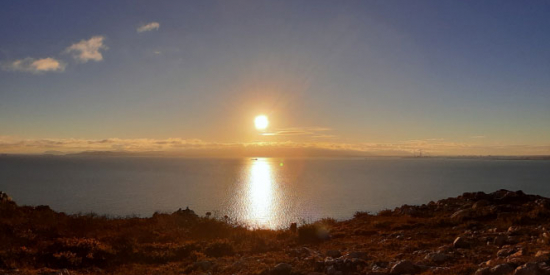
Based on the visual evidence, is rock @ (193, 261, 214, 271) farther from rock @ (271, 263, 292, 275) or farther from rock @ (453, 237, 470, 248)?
rock @ (453, 237, 470, 248)

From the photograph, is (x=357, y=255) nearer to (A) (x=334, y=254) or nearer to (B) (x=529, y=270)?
(A) (x=334, y=254)

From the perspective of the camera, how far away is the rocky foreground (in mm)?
13859

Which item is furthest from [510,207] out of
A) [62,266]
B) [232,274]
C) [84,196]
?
[84,196]

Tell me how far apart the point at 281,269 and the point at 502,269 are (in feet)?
25.4

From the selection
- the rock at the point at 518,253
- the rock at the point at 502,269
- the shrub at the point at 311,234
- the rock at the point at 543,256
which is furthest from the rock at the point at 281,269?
the rock at the point at 543,256

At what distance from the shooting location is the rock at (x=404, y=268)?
12758 mm

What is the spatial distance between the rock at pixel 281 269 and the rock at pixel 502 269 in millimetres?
7200

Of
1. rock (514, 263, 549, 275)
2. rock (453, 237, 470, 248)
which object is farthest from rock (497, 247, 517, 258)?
rock (514, 263, 549, 275)

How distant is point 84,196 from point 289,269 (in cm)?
9085

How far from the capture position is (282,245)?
20.4 m

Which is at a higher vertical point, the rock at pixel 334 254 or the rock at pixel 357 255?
the rock at pixel 357 255

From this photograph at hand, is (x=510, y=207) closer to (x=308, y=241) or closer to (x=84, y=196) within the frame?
(x=308, y=241)

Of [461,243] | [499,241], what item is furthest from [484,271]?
[499,241]

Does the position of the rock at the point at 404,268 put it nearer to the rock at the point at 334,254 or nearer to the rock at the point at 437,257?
the rock at the point at 437,257
